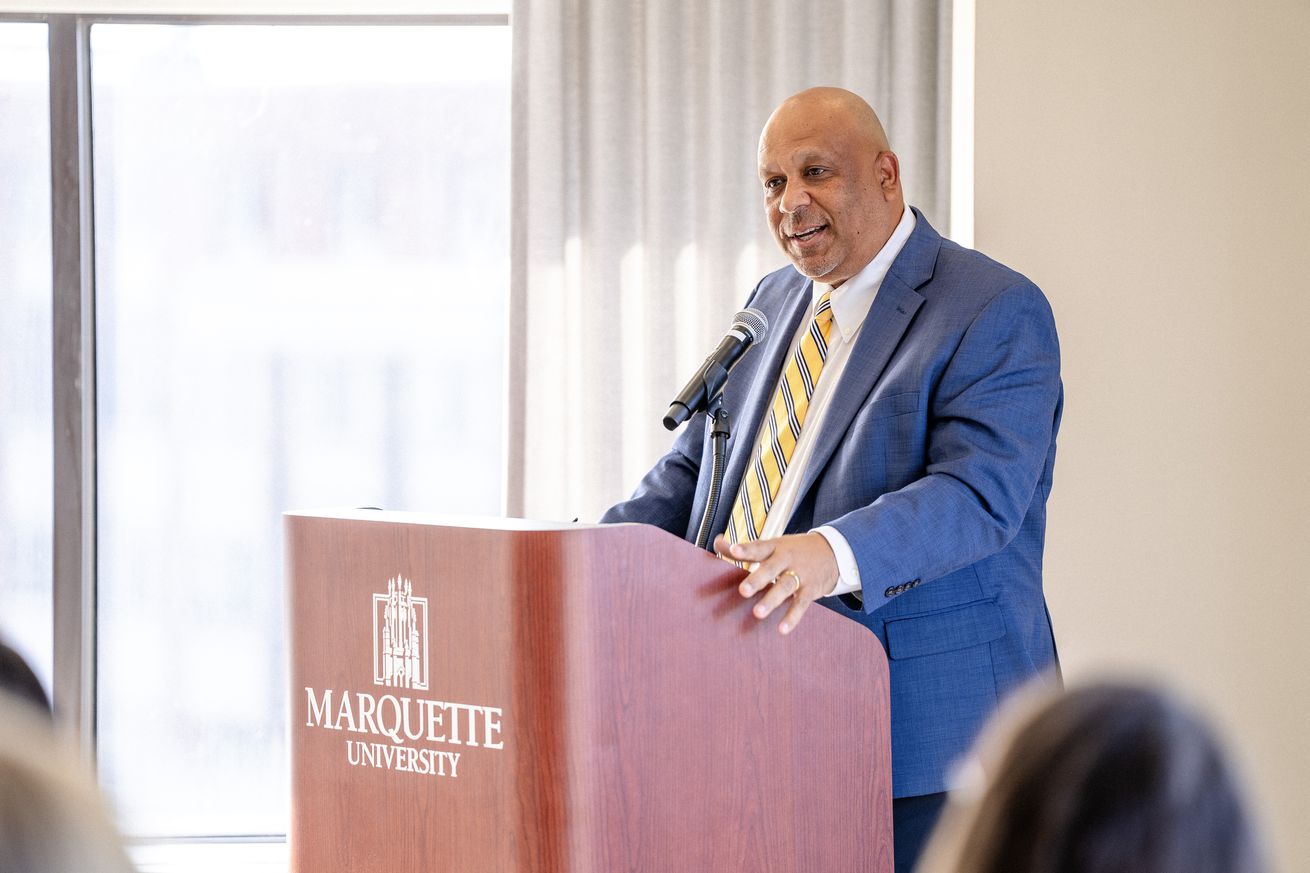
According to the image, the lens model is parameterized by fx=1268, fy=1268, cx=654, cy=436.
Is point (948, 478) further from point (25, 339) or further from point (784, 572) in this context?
point (25, 339)

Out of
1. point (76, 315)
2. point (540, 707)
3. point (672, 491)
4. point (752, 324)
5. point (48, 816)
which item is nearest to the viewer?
point (48, 816)

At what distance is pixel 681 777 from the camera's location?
1.39 m

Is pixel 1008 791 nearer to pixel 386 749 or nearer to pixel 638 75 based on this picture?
pixel 386 749

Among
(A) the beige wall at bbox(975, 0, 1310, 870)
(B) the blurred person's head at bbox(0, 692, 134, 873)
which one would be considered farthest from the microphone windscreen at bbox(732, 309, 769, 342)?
(B) the blurred person's head at bbox(0, 692, 134, 873)

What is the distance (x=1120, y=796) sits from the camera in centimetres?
55

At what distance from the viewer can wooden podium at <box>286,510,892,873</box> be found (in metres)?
1.28

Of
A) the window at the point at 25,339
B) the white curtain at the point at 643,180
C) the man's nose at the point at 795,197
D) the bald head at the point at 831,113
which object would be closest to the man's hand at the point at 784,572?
the man's nose at the point at 795,197

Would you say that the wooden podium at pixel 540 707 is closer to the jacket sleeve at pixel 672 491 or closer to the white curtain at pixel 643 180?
the jacket sleeve at pixel 672 491

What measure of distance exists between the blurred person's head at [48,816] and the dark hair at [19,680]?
12 cm

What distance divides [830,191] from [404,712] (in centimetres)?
121

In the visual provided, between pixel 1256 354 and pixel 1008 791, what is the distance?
2694 millimetres

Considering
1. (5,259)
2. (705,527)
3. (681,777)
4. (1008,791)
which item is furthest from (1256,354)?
(5,259)

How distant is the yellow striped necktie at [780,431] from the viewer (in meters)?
2.06

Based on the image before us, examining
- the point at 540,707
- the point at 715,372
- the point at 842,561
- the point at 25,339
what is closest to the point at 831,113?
the point at 715,372
